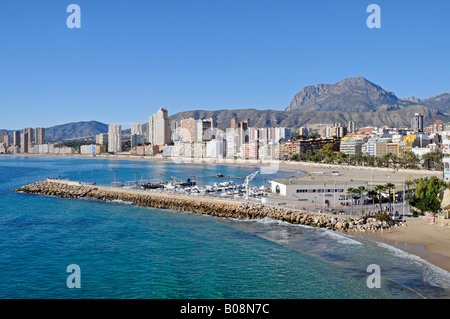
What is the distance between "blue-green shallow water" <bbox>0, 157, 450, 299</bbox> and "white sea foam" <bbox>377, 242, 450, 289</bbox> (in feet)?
0.14

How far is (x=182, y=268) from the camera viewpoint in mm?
17203

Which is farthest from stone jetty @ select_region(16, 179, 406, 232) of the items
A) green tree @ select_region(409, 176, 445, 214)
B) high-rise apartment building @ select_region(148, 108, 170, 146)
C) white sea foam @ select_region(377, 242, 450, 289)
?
high-rise apartment building @ select_region(148, 108, 170, 146)

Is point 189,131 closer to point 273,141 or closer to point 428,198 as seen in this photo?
point 273,141

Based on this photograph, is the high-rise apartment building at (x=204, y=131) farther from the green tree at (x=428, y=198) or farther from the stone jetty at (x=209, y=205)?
the green tree at (x=428, y=198)

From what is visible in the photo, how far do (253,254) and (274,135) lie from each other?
476 ft

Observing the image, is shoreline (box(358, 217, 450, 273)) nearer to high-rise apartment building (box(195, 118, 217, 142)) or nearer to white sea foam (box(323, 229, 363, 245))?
white sea foam (box(323, 229, 363, 245))

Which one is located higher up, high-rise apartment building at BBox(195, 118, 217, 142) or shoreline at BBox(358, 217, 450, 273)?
high-rise apartment building at BBox(195, 118, 217, 142)

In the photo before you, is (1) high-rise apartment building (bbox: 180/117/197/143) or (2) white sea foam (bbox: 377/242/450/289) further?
(1) high-rise apartment building (bbox: 180/117/197/143)

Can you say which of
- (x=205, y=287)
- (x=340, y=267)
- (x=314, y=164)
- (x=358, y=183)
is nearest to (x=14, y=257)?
(x=205, y=287)

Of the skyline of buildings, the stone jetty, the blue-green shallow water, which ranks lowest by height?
the blue-green shallow water

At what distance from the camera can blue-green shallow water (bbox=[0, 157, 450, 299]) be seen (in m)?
14.6

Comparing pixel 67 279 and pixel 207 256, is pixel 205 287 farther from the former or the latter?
pixel 67 279

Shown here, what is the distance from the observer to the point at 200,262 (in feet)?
59.2

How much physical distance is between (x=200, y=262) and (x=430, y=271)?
32.9 feet
